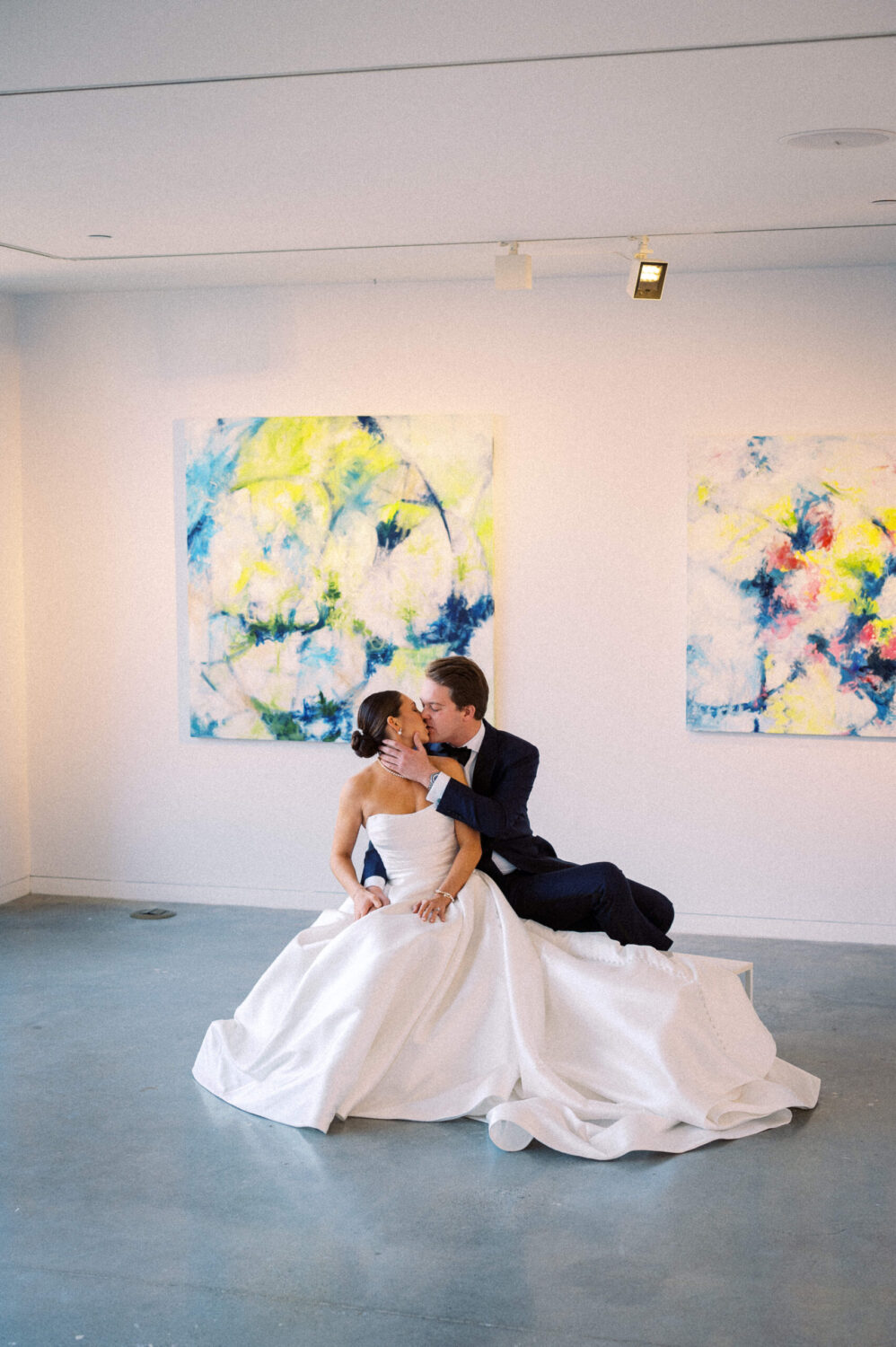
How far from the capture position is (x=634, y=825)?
6.46 meters

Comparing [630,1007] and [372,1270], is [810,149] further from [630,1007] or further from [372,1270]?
[372,1270]

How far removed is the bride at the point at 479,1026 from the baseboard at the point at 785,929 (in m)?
2.07

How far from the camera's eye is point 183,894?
7039mm

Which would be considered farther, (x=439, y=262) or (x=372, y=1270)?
(x=439, y=262)

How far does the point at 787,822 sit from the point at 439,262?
3.18 metres

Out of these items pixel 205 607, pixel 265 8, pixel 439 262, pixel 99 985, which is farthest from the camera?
pixel 205 607

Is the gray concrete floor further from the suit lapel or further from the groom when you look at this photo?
the suit lapel

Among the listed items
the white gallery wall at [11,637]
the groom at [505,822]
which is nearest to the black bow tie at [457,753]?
the groom at [505,822]

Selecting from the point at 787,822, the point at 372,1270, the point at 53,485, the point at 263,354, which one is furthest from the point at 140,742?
the point at 372,1270

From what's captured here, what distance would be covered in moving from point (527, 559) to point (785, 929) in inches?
87.9

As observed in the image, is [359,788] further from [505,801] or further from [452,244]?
[452,244]

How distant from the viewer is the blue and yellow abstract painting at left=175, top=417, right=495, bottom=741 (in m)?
6.55

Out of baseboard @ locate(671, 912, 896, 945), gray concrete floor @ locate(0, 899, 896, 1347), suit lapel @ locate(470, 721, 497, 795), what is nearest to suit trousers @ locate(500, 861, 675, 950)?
suit lapel @ locate(470, 721, 497, 795)

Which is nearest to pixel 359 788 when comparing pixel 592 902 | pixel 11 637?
pixel 592 902
